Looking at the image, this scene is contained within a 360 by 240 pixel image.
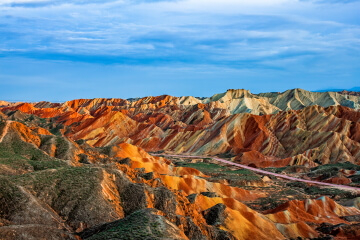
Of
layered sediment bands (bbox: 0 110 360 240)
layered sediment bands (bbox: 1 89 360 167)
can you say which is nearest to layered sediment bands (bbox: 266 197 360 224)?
layered sediment bands (bbox: 0 110 360 240)

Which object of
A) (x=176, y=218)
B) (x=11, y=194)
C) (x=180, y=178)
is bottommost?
(x=180, y=178)

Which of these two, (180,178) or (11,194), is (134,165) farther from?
(11,194)

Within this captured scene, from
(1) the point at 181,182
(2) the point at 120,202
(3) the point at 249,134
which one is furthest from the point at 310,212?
(3) the point at 249,134

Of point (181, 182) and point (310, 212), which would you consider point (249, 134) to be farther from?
point (310, 212)

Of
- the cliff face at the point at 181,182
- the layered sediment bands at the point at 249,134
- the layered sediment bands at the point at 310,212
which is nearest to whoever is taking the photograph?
the cliff face at the point at 181,182

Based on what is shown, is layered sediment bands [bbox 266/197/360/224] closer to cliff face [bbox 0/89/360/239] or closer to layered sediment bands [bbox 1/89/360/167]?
cliff face [bbox 0/89/360/239]

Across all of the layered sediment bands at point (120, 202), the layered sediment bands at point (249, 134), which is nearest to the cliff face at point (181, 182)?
the layered sediment bands at point (120, 202)

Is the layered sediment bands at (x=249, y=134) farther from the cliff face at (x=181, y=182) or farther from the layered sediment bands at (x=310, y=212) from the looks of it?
the layered sediment bands at (x=310, y=212)

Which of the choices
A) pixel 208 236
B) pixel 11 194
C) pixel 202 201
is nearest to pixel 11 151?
pixel 11 194
